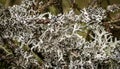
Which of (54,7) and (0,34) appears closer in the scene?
(0,34)

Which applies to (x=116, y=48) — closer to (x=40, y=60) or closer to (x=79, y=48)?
(x=79, y=48)

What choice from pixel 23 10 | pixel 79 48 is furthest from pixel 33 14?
pixel 79 48

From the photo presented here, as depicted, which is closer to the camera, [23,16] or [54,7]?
[23,16]

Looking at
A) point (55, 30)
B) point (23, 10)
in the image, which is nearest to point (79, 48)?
point (55, 30)

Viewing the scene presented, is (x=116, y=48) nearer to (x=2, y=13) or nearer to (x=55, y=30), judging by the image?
(x=55, y=30)

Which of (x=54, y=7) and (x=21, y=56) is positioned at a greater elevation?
(x=54, y=7)

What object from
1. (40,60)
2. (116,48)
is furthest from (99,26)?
(40,60)

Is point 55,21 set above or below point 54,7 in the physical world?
below
